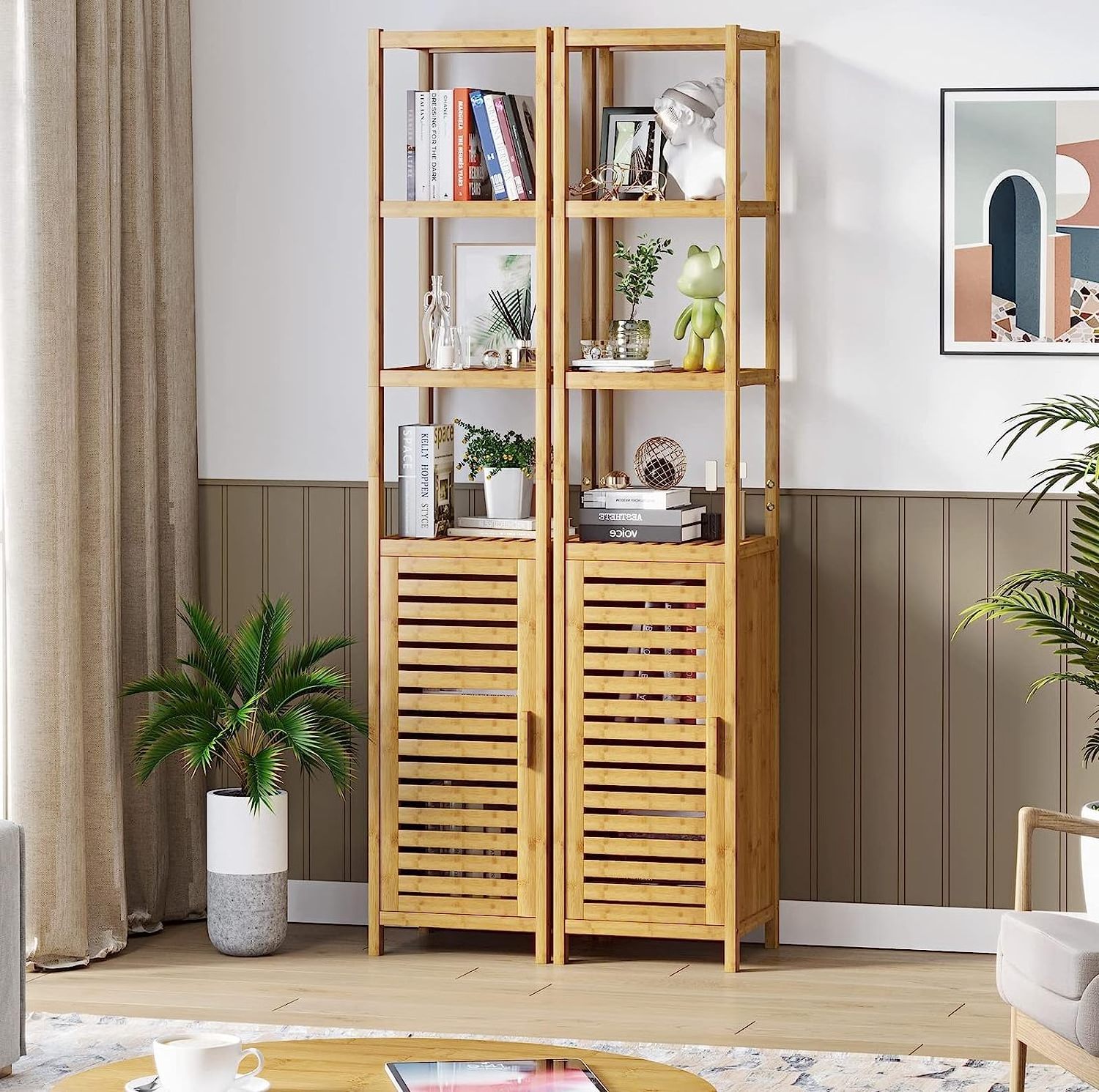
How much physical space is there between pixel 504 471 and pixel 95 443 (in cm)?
99

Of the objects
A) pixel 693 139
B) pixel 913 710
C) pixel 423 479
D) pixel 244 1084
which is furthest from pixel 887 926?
pixel 244 1084

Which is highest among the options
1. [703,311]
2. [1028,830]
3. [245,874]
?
[703,311]

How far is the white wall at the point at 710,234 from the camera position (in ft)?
14.3

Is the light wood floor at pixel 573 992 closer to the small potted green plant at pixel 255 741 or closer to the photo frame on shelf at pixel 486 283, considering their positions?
the small potted green plant at pixel 255 741

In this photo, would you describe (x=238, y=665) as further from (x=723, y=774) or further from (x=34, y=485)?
(x=723, y=774)

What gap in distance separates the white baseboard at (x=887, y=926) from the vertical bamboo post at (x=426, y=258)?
1.58 metres

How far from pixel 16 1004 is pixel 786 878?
6.52ft

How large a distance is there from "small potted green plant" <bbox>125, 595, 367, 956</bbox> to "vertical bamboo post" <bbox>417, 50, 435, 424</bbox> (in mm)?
630

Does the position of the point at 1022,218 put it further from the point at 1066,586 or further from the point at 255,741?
the point at 255,741

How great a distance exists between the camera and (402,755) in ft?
14.2

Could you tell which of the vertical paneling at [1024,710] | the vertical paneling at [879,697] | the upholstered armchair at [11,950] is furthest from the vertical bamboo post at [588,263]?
the upholstered armchair at [11,950]

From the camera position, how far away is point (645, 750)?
417 centimetres

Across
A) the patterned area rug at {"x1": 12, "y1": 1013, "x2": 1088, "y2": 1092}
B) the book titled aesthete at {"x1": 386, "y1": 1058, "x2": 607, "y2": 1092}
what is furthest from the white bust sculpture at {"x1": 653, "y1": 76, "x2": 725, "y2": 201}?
the book titled aesthete at {"x1": 386, "y1": 1058, "x2": 607, "y2": 1092}

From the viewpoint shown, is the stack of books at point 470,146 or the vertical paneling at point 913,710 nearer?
the stack of books at point 470,146
